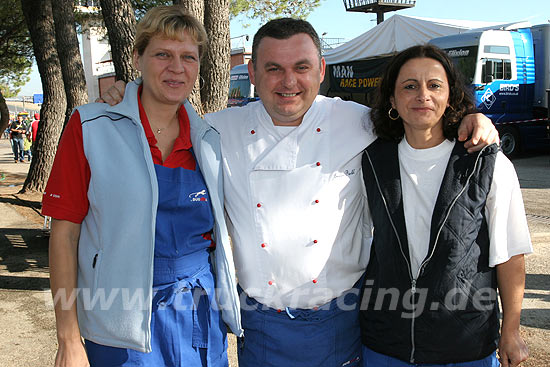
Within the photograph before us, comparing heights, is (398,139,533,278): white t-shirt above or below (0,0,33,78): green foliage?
below

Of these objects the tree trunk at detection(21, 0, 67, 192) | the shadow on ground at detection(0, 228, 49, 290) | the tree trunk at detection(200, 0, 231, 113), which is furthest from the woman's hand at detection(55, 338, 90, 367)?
the tree trunk at detection(21, 0, 67, 192)

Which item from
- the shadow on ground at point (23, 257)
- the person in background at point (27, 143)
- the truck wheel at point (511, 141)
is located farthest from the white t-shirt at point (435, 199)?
the person in background at point (27, 143)

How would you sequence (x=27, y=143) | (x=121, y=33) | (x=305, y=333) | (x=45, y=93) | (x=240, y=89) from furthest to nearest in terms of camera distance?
(x=27, y=143), (x=240, y=89), (x=45, y=93), (x=121, y=33), (x=305, y=333)

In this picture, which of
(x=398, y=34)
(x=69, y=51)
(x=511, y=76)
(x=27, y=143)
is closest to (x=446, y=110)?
(x=69, y=51)

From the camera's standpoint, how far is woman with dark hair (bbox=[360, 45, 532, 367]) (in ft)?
6.23

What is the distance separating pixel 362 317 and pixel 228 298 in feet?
1.85

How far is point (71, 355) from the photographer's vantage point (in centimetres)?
186

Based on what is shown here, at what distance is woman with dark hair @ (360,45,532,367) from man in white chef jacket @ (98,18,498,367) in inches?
5.9

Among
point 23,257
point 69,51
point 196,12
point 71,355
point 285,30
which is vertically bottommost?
point 23,257

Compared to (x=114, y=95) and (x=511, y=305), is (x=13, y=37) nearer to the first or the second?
(x=114, y=95)

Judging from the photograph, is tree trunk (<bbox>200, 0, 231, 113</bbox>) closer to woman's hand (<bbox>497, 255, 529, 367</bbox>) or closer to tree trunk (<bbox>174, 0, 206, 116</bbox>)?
tree trunk (<bbox>174, 0, 206, 116</bbox>)

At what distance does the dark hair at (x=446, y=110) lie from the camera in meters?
2.07

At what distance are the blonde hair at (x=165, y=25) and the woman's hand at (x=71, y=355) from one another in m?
1.14

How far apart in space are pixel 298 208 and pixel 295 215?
3cm
